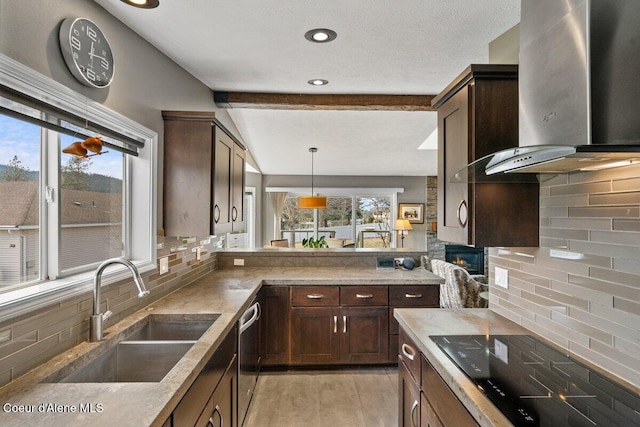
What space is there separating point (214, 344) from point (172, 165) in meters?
1.44

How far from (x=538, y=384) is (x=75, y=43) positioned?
2.26 m

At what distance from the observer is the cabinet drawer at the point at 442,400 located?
3.89ft

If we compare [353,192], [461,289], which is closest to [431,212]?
[353,192]

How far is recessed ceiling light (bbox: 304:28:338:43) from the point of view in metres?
2.20

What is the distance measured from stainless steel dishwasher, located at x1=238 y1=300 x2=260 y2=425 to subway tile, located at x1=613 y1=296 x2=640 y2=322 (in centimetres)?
188

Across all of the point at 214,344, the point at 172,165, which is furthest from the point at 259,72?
the point at 214,344

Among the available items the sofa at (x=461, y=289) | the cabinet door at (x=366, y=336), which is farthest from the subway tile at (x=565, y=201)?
the sofa at (x=461, y=289)

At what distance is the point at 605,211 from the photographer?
132 cm

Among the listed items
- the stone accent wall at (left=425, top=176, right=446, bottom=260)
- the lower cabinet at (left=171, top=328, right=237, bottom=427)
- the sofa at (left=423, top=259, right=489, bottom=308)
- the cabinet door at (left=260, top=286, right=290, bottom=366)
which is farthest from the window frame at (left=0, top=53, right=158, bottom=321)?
the stone accent wall at (left=425, top=176, right=446, bottom=260)

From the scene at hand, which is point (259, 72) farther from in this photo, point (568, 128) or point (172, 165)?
point (568, 128)

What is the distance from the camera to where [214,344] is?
1599 millimetres

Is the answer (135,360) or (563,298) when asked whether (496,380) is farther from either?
(135,360)

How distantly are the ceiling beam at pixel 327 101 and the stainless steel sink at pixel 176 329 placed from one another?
236 cm

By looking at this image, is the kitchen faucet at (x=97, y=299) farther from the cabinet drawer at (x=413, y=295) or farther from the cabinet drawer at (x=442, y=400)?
the cabinet drawer at (x=413, y=295)
